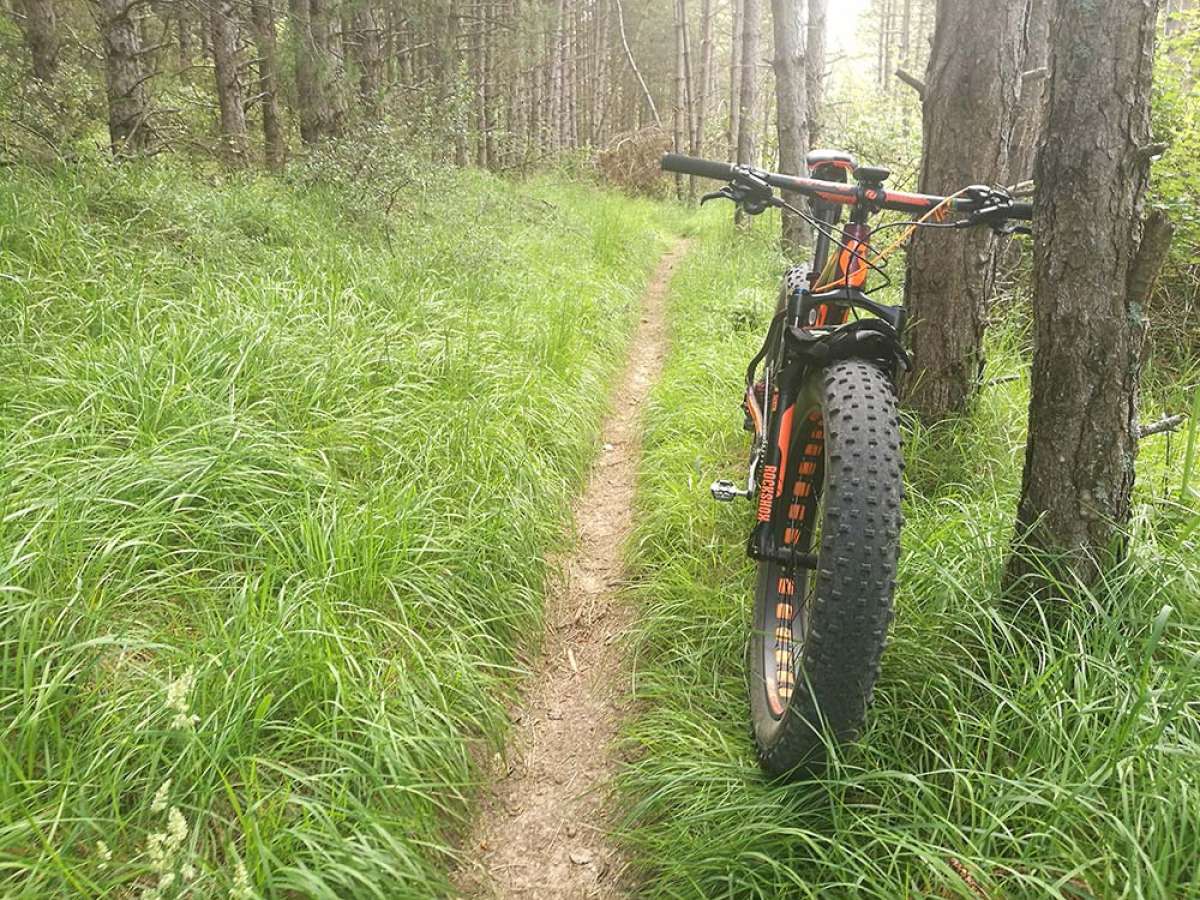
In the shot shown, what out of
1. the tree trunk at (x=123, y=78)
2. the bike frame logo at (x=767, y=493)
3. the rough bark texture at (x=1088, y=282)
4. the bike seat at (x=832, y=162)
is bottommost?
the bike frame logo at (x=767, y=493)

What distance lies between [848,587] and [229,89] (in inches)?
382

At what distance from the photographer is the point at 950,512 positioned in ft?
9.05

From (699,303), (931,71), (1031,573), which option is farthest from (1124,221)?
(699,303)

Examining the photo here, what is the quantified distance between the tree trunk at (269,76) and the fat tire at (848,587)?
700 cm

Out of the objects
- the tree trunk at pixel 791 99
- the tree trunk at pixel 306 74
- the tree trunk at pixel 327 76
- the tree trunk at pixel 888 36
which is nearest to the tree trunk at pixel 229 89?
the tree trunk at pixel 306 74

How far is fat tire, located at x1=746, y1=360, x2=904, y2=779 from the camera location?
1.56 meters

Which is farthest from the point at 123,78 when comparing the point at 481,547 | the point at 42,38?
the point at 481,547

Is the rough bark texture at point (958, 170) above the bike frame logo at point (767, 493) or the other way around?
above

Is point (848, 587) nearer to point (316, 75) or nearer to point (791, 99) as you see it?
point (316, 75)

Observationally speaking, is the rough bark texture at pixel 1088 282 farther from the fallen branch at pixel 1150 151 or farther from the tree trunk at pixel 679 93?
the tree trunk at pixel 679 93

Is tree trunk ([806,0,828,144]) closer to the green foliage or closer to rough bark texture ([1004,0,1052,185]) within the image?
rough bark texture ([1004,0,1052,185])

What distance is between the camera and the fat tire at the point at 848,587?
1562 millimetres

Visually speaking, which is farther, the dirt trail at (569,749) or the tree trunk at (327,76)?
the tree trunk at (327,76)

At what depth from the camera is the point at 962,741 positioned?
66.9 inches
